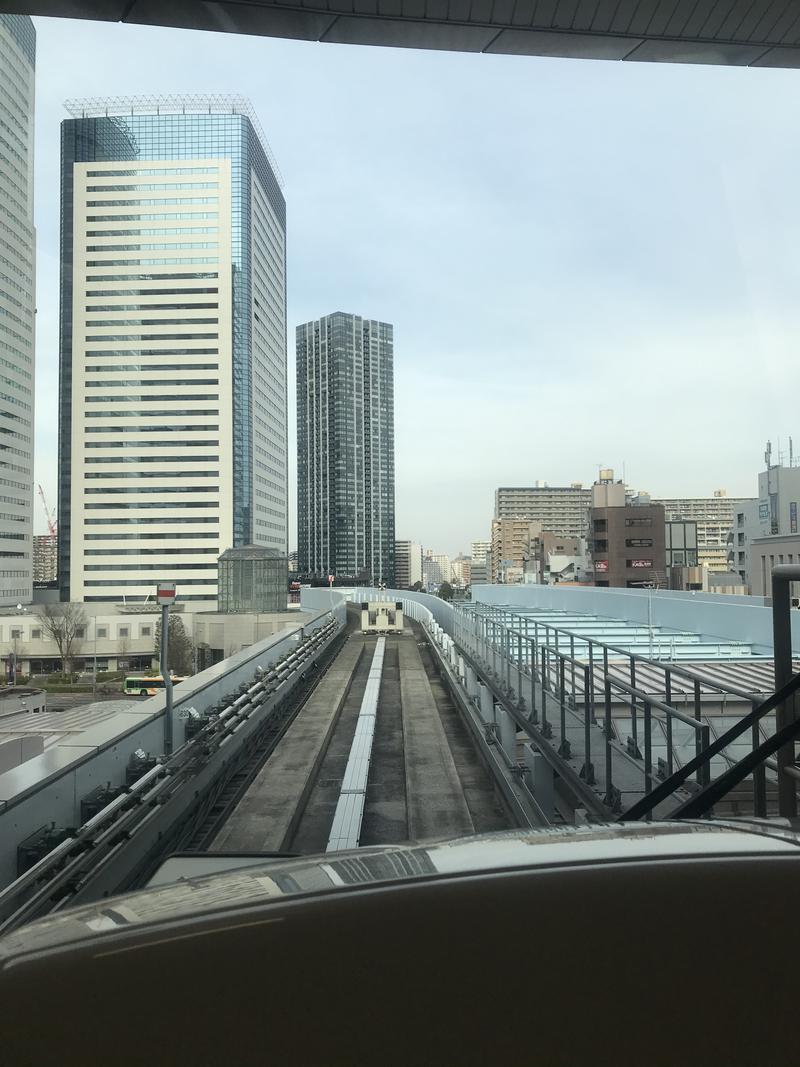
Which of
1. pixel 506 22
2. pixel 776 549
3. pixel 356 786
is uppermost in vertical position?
pixel 506 22

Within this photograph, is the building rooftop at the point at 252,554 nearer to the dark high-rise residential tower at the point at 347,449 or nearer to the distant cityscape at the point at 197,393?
the distant cityscape at the point at 197,393

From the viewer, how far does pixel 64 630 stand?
27.0ft

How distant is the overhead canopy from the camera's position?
3496mm

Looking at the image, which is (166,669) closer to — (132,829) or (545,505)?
(132,829)

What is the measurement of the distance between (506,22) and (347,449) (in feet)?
275

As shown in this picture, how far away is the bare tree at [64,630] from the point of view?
7.72 m

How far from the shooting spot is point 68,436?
73.8m

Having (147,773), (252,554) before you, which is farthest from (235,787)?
(252,554)

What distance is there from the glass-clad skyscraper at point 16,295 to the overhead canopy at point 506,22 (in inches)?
40.1

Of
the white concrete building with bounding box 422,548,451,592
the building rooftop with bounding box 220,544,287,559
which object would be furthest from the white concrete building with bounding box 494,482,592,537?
the building rooftop with bounding box 220,544,287,559

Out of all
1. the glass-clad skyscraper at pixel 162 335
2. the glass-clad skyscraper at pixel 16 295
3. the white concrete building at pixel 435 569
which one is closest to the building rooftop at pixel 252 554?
the glass-clad skyscraper at pixel 16 295

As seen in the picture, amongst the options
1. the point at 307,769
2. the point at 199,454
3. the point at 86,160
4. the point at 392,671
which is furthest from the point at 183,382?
the point at 307,769

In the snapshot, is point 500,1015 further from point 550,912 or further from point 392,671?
point 392,671

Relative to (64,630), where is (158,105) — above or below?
above
